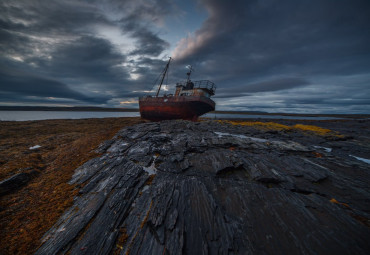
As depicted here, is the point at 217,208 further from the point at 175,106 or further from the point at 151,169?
the point at 175,106

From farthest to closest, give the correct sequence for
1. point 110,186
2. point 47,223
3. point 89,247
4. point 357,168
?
point 357,168 → point 110,186 → point 47,223 → point 89,247

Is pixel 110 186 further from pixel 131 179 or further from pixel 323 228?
pixel 323 228

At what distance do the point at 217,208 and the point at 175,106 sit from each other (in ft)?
64.9

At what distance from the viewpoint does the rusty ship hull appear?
21692 mm

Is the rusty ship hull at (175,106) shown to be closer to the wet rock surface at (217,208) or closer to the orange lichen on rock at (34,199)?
the wet rock surface at (217,208)

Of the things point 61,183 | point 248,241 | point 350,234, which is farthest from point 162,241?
point 61,183

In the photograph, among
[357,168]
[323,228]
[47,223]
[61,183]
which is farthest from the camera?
[357,168]

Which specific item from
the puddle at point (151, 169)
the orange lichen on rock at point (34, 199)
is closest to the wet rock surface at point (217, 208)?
the puddle at point (151, 169)

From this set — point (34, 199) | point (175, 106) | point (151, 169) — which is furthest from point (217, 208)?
point (175, 106)

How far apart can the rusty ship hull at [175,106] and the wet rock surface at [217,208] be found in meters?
15.5

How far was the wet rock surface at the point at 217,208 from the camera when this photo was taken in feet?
10.7

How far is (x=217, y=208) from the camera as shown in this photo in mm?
4297

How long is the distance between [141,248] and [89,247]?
54.0 inches

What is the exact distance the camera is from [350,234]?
3.38 m
